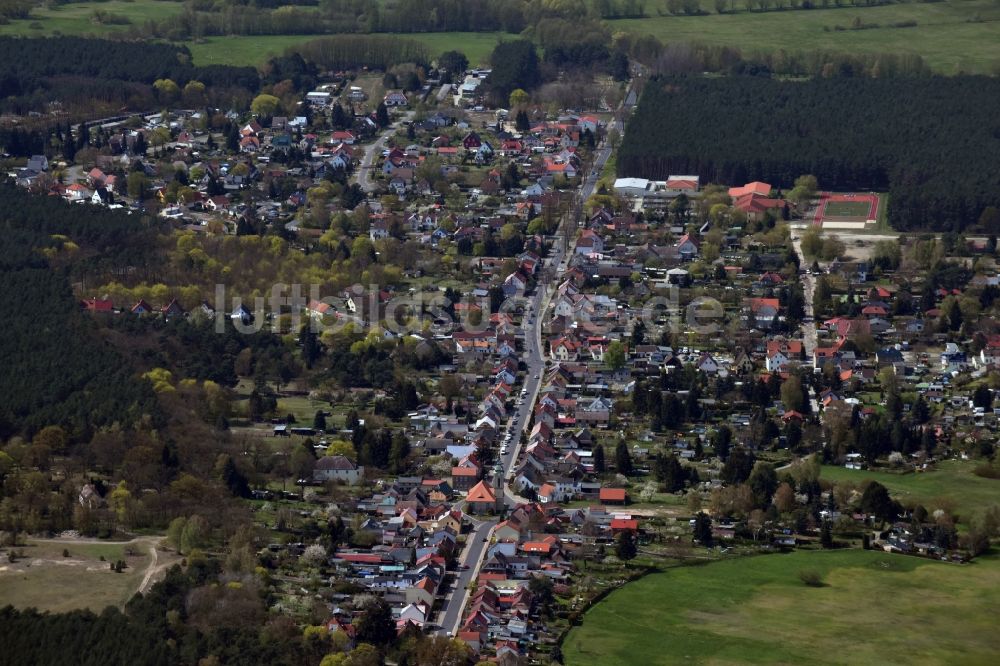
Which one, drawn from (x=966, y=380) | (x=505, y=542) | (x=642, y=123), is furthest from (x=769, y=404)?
(x=642, y=123)

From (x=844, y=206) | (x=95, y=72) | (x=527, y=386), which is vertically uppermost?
(x=95, y=72)

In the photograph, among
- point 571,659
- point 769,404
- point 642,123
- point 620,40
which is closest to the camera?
point 571,659

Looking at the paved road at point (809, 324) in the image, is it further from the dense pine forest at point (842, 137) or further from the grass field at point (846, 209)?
the dense pine forest at point (842, 137)

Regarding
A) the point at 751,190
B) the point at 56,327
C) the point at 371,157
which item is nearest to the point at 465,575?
the point at 56,327

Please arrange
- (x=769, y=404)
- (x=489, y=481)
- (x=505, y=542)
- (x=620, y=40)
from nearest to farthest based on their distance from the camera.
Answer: (x=505, y=542) → (x=489, y=481) → (x=769, y=404) → (x=620, y=40)

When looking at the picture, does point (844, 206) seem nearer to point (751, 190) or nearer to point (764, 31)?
point (751, 190)

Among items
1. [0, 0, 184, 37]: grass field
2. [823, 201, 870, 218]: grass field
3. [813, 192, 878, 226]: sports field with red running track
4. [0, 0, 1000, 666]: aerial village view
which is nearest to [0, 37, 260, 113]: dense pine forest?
[0, 0, 1000, 666]: aerial village view

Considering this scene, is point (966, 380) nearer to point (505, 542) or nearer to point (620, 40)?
point (505, 542)
